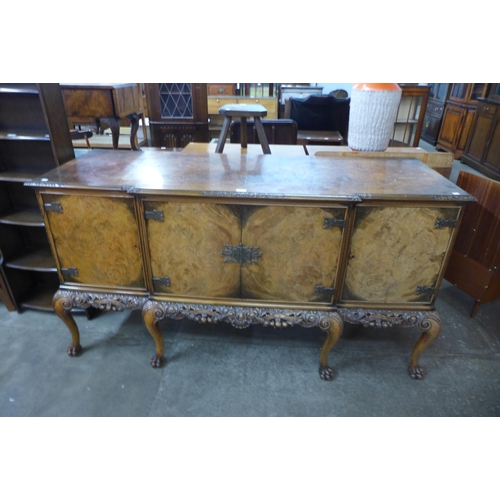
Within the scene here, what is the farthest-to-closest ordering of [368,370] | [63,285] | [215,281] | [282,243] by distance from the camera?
[368,370] < [63,285] < [215,281] < [282,243]

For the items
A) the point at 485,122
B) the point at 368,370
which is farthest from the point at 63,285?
the point at 485,122

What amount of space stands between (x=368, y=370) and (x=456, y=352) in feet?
1.66

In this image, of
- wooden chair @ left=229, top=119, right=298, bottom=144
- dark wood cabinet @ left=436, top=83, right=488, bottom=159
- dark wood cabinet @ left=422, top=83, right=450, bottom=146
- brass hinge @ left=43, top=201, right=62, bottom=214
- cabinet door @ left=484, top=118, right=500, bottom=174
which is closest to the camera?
brass hinge @ left=43, top=201, right=62, bottom=214

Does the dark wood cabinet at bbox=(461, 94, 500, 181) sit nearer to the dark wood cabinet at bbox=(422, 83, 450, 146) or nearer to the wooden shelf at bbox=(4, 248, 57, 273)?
the dark wood cabinet at bbox=(422, 83, 450, 146)

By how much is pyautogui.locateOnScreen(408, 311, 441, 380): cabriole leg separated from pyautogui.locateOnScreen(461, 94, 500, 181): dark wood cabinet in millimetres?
3758

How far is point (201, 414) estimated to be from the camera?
5.03ft

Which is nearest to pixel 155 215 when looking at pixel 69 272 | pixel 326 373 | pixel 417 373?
pixel 69 272

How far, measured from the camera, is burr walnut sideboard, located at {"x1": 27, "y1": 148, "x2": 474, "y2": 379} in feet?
4.42

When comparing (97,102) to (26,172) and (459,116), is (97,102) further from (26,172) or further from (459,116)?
(459,116)

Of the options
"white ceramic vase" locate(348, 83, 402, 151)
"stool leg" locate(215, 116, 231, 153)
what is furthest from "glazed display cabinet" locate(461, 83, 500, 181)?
"stool leg" locate(215, 116, 231, 153)

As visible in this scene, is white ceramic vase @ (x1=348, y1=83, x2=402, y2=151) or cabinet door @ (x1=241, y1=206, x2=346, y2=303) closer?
cabinet door @ (x1=241, y1=206, x2=346, y2=303)

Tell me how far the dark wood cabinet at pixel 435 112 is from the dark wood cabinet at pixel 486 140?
114 cm

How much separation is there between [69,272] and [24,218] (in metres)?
0.54

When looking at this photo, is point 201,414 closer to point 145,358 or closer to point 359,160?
point 145,358
